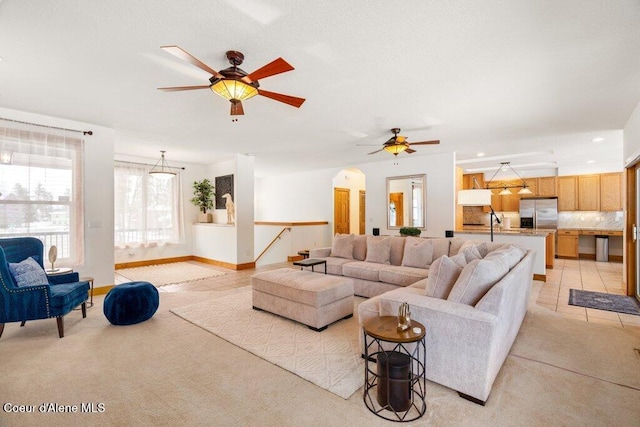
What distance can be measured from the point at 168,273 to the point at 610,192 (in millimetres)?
11171

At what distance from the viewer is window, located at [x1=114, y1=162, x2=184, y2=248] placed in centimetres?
677

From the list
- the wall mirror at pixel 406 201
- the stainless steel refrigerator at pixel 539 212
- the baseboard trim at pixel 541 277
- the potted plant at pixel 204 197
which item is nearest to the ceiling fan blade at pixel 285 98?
the wall mirror at pixel 406 201

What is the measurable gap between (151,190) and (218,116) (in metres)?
4.10

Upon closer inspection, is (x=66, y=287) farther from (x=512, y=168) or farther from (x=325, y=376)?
(x=512, y=168)

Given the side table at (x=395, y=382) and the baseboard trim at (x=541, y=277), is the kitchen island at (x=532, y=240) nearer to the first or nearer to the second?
the baseboard trim at (x=541, y=277)

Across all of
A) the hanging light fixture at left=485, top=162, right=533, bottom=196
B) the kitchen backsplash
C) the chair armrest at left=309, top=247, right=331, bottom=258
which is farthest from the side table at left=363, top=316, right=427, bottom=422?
the hanging light fixture at left=485, top=162, right=533, bottom=196

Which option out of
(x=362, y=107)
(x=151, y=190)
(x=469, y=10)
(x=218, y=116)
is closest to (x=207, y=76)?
(x=218, y=116)

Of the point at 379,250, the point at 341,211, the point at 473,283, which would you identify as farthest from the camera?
the point at 341,211

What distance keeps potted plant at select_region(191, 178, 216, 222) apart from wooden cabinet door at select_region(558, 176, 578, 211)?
31.9ft

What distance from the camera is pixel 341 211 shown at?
9297 mm

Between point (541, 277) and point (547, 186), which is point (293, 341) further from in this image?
point (547, 186)

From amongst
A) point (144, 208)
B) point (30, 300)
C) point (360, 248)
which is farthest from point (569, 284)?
point (144, 208)

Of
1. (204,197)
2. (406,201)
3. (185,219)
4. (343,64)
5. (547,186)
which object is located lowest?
(185,219)

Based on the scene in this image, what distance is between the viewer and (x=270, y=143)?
19.0 feet
